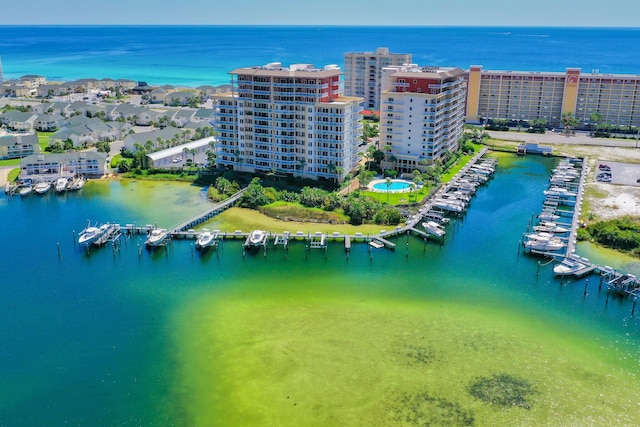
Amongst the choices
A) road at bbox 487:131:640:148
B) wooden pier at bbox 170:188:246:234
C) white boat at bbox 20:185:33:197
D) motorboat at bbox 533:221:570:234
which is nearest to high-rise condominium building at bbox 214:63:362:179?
wooden pier at bbox 170:188:246:234

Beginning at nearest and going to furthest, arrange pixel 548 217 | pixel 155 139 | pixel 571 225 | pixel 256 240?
1. pixel 256 240
2. pixel 571 225
3. pixel 548 217
4. pixel 155 139

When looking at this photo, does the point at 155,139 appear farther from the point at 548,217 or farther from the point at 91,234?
the point at 548,217

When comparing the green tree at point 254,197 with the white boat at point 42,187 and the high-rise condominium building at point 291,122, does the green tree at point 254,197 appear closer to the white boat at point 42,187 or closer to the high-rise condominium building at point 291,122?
the high-rise condominium building at point 291,122

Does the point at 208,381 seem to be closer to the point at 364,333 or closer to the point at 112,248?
the point at 364,333

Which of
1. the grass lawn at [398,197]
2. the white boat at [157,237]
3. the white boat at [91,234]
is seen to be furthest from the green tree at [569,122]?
the white boat at [91,234]

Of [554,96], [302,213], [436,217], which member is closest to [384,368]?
[302,213]

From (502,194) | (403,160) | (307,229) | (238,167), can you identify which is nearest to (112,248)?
(307,229)
